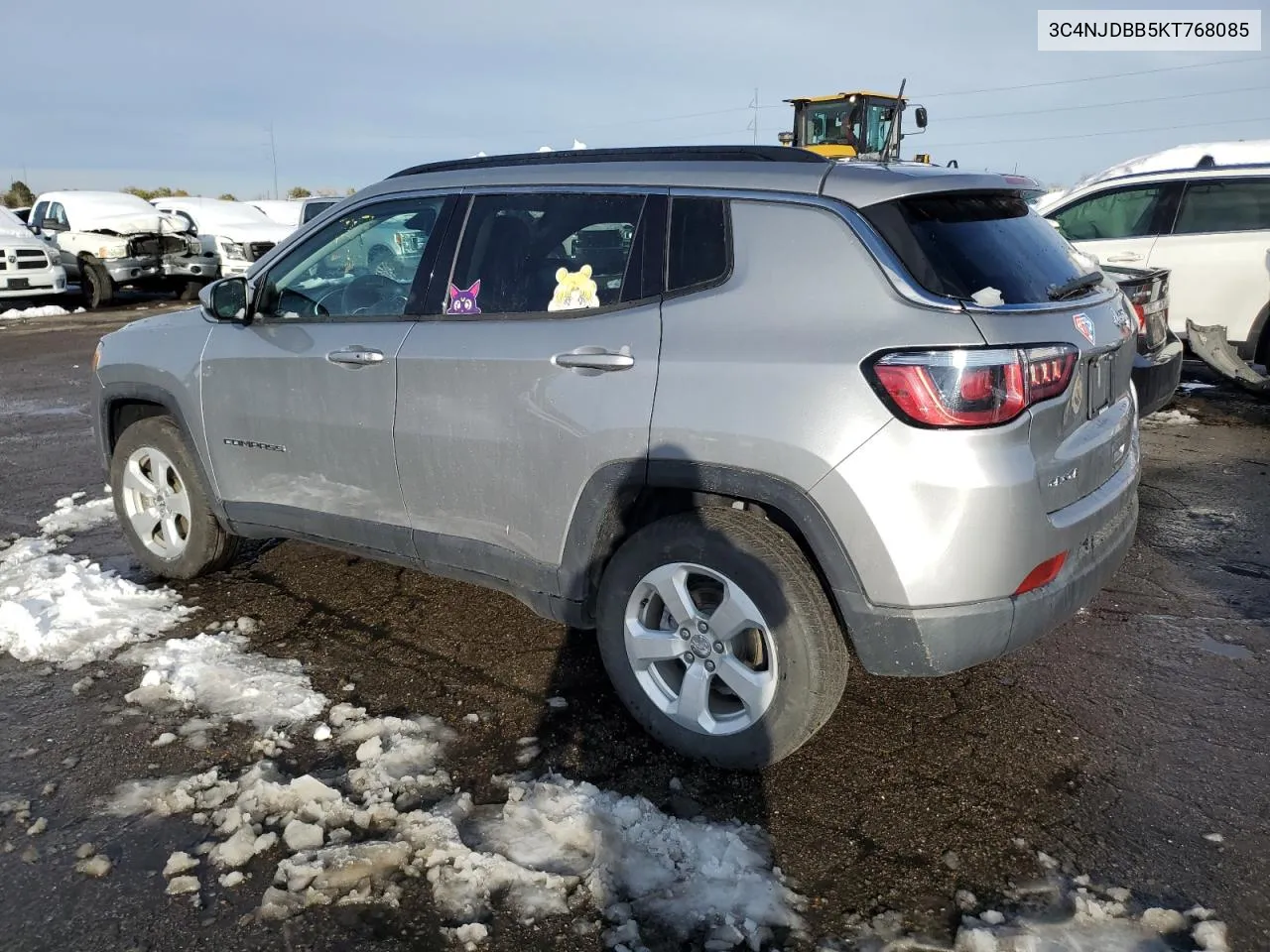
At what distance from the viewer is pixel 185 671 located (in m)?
3.90

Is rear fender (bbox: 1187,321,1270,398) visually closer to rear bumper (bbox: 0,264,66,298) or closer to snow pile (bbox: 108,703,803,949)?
snow pile (bbox: 108,703,803,949)

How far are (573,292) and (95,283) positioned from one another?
Result: 18.9m

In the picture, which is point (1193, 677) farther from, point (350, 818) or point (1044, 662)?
point (350, 818)

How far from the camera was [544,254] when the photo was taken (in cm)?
355

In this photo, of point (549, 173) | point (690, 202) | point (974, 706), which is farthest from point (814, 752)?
point (549, 173)

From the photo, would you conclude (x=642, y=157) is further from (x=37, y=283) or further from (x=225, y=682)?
(x=37, y=283)

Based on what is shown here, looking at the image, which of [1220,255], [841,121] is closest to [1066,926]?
[1220,255]

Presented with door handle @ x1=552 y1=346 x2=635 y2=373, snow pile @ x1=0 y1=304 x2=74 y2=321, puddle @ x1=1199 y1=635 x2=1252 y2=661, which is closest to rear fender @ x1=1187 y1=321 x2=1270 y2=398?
puddle @ x1=1199 y1=635 x2=1252 y2=661

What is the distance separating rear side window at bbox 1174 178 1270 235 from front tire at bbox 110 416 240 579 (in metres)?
8.05

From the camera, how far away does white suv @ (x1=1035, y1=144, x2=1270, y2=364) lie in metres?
8.45

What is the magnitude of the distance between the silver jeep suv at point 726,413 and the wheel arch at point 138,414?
0.62m

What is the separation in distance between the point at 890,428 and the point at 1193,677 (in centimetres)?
200

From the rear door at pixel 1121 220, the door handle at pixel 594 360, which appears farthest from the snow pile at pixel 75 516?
the rear door at pixel 1121 220

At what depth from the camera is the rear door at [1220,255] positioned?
27.6 feet
